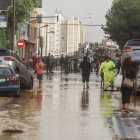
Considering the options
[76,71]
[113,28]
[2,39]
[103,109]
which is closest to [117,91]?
[103,109]

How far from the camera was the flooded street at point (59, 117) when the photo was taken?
12.6 metres

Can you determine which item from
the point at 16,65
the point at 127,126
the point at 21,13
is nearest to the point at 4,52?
the point at 16,65

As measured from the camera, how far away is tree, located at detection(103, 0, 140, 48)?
2584 inches

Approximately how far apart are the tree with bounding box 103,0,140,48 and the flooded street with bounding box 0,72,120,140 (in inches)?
1685

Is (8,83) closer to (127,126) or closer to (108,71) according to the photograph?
(108,71)

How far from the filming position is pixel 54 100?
21953 mm

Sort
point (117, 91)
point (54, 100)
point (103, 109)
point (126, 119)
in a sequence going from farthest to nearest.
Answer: point (117, 91)
point (54, 100)
point (103, 109)
point (126, 119)

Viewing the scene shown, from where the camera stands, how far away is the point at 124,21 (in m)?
68.2

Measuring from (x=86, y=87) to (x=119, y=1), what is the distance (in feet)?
146

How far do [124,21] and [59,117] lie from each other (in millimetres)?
53162

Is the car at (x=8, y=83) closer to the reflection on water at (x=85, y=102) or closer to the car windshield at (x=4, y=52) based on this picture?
the reflection on water at (x=85, y=102)

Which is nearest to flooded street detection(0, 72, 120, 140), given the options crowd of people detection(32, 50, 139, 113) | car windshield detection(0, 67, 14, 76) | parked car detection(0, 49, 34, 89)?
crowd of people detection(32, 50, 139, 113)

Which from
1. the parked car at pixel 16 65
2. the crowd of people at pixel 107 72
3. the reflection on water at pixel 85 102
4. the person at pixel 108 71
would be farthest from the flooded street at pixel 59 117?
the person at pixel 108 71

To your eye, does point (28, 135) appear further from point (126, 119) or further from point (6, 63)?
point (6, 63)
